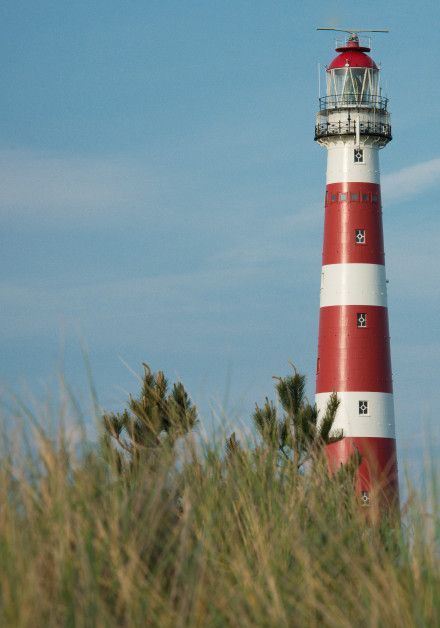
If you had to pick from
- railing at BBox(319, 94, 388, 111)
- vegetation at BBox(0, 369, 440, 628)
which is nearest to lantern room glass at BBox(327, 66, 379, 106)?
railing at BBox(319, 94, 388, 111)

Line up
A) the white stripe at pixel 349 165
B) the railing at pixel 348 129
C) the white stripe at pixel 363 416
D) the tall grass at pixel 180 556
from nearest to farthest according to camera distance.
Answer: the tall grass at pixel 180 556
the white stripe at pixel 363 416
the white stripe at pixel 349 165
the railing at pixel 348 129

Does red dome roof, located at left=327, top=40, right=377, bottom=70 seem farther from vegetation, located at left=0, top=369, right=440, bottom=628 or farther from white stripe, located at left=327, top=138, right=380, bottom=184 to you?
vegetation, located at left=0, top=369, right=440, bottom=628

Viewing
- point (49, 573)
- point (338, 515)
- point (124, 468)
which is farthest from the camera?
point (124, 468)

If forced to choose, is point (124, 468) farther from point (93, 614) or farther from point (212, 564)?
point (93, 614)

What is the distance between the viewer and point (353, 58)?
33312 mm

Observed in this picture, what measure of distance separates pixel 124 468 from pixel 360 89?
88.7 ft

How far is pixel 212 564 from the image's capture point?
6246mm

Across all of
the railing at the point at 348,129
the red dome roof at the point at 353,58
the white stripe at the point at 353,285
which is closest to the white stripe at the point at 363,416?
the white stripe at the point at 353,285

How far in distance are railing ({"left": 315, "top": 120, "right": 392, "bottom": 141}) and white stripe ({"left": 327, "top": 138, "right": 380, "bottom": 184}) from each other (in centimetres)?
30

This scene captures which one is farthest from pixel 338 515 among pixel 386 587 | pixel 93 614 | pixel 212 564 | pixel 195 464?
pixel 93 614

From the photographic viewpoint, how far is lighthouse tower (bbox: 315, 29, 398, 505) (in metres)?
30.5

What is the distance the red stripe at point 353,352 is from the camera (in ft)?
100

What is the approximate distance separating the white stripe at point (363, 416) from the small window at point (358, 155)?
6048 millimetres

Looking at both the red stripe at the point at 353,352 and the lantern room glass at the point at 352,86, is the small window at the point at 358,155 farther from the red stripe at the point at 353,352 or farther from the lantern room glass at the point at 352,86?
the red stripe at the point at 353,352
